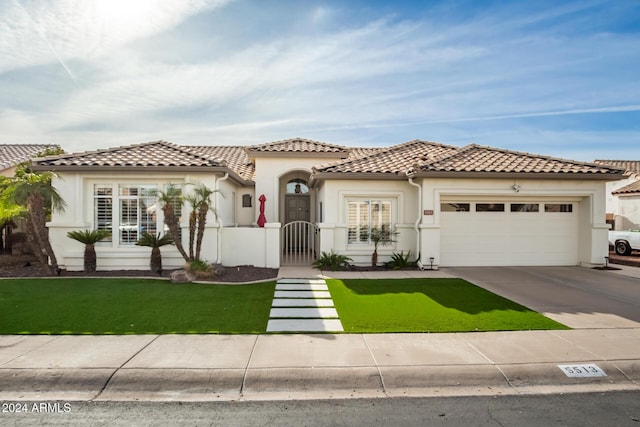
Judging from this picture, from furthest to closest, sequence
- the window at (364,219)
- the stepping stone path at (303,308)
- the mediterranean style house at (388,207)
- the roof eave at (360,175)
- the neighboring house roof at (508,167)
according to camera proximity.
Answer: the window at (364,219), the roof eave at (360,175), the neighboring house roof at (508,167), the mediterranean style house at (388,207), the stepping stone path at (303,308)

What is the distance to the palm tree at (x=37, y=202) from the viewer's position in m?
10.8

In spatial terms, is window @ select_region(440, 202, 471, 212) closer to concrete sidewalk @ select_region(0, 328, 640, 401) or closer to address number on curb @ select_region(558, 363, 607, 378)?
concrete sidewalk @ select_region(0, 328, 640, 401)

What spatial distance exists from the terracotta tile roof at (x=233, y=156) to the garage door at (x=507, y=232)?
29.9ft

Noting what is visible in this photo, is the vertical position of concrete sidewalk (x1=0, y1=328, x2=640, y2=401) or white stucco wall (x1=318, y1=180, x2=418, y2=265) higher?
white stucco wall (x1=318, y1=180, x2=418, y2=265)

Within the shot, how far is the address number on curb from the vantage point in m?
4.94

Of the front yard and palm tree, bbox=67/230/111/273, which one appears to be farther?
palm tree, bbox=67/230/111/273

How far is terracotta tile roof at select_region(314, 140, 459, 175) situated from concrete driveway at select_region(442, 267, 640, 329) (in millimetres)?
3972

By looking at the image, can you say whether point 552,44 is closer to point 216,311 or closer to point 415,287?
point 415,287

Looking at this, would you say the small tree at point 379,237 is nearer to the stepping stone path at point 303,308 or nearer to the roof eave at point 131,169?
the stepping stone path at point 303,308

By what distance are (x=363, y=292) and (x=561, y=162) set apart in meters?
9.13

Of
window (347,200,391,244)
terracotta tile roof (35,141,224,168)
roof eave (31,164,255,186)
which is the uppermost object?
terracotta tile roof (35,141,224,168)

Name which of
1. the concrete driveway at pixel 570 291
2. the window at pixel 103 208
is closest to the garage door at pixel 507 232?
the concrete driveway at pixel 570 291

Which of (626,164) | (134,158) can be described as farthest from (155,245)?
(626,164)

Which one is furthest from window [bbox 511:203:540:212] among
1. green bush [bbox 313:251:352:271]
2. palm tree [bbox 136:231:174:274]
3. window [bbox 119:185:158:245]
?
window [bbox 119:185:158:245]
